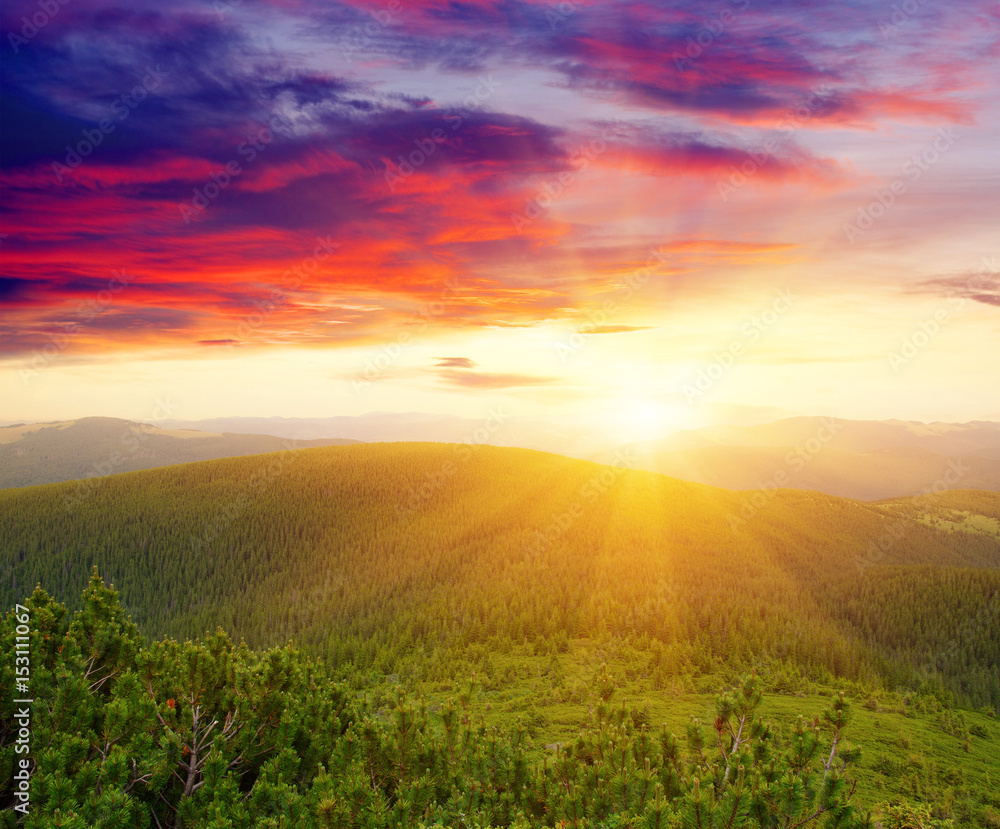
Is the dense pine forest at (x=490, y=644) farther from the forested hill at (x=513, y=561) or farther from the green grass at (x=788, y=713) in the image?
the forested hill at (x=513, y=561)

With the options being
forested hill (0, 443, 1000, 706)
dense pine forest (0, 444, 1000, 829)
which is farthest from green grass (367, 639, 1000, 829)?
forested hill (0, 443, 1000, 706)

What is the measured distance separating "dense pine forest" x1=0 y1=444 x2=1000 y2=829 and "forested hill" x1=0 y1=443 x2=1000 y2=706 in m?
0.72

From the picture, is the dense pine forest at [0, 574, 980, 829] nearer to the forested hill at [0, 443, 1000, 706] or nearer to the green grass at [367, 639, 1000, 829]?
the green grass at [367, 639, 1000, 829]

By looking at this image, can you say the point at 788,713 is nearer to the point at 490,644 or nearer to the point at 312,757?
the point at 312,757

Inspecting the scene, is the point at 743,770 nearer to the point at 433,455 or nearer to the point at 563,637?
the point at 563,637

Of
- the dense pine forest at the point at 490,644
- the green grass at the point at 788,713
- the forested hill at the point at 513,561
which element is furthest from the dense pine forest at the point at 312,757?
the forested hill at the point at 513,561

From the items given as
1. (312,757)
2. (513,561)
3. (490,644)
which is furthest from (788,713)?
(513,561)

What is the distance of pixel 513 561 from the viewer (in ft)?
327

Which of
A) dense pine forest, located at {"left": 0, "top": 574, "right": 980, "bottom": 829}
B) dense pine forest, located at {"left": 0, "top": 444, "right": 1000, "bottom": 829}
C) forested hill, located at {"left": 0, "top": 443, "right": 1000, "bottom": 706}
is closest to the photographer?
dense pine forest, located at {"left": 0, "top": 574, "right": 980, "bottom": 829}

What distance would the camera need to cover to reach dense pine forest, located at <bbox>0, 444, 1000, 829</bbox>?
30.7 ft

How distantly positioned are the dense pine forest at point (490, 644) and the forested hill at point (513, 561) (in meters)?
0.72

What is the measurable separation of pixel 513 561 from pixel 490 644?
44.0 metres

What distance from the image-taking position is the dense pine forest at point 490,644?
937cm

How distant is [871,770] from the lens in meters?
24.5
